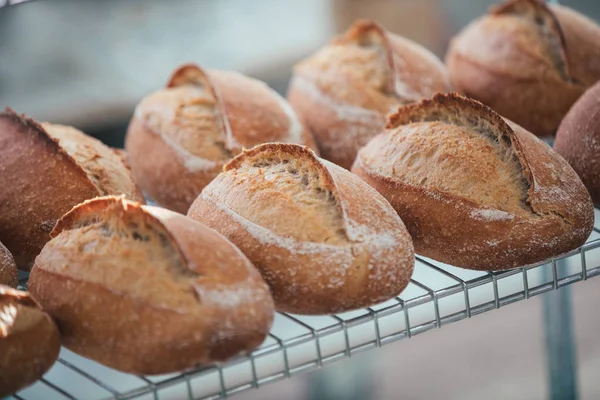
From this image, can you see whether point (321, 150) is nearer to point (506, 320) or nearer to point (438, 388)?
point (438, 388)

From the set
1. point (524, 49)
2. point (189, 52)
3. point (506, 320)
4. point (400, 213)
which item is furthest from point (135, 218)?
point (506, 320)

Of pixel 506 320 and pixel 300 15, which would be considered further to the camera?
pixel 506 320

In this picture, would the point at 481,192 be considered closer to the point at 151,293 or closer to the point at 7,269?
the point at 151,293

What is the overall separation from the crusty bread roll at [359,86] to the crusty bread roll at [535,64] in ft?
0.33

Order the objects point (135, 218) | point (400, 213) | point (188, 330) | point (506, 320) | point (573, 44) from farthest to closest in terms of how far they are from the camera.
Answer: point (506, 320) < point (573, 44) < point (400, 213) < point (135, 218) < point (188, 330)

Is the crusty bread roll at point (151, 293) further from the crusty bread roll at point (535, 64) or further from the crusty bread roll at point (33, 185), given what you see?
the crusty bread roll at point (535, 64)

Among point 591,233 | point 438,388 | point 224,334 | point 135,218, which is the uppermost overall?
point 135,218

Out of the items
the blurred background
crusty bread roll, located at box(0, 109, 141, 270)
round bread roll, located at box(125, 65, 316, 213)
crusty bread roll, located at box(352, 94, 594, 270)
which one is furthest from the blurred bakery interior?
crusty bread roll, located at box(352, 94, 594, 270)

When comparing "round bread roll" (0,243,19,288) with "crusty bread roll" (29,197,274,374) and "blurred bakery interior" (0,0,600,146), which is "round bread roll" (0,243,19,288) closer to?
"crusty bread roll" (29,197,274,374)

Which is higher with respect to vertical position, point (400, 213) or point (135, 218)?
point (135, 218)

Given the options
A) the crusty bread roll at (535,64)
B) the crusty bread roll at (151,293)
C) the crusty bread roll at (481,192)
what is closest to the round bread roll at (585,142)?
the crusty bread roll at (481,192)

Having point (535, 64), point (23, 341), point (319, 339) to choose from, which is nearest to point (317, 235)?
point (319, 339)

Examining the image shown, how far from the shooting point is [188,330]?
3.63 feet

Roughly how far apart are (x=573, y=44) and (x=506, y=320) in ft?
3.89
